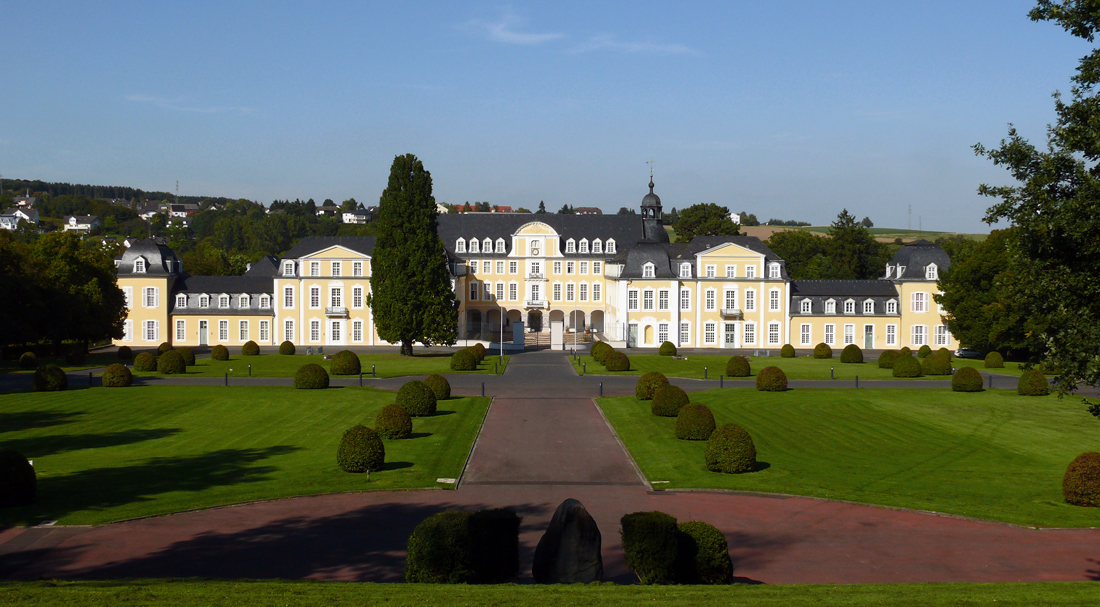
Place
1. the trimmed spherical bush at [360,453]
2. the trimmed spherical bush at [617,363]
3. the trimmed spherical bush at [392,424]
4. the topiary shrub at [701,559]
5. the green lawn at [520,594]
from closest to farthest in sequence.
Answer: the green lawn at [520,594]
the topiary shrub at [701,559]
the trimmed spherical bush at [360,453]
the trimmed spherical bush at [392,424]
the trimmed spherical bush at [617,363]

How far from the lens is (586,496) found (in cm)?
2222

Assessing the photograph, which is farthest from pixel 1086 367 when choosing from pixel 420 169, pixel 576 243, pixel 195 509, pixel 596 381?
pixel 576 243

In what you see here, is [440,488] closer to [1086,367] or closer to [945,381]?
[1086,367]

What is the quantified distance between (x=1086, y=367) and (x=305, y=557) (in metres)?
13.6

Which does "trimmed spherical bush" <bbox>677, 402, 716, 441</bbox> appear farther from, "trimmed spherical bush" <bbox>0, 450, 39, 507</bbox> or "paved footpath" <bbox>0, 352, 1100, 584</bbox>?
"trimmed spherical bush" <bbox>0, 450, 39, 507</bbox>

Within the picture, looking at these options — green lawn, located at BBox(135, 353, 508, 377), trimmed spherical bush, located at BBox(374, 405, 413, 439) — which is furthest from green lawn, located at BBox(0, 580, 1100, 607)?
green lawn, located at BBox(135, 353, 508, 377)

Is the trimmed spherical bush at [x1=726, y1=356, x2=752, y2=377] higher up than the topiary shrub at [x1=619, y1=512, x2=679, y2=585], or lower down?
higher up

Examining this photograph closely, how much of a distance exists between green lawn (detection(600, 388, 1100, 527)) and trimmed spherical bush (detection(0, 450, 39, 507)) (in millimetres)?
15510

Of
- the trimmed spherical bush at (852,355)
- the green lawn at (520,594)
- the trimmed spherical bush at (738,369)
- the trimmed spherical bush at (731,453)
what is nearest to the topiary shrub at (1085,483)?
the trimmed spherical bush at (731,453)

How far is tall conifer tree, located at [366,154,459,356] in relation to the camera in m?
58.7

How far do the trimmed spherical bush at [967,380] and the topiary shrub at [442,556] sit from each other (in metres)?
35.5

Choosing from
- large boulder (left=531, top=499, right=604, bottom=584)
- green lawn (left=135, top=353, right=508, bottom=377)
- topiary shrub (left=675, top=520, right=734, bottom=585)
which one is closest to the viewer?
large boulder (left=531, top=499, right=604, bottom=584)

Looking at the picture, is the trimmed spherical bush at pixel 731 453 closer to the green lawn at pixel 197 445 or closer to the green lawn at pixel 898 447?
the green lawn at pixel 898 447

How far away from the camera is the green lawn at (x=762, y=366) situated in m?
51.2
